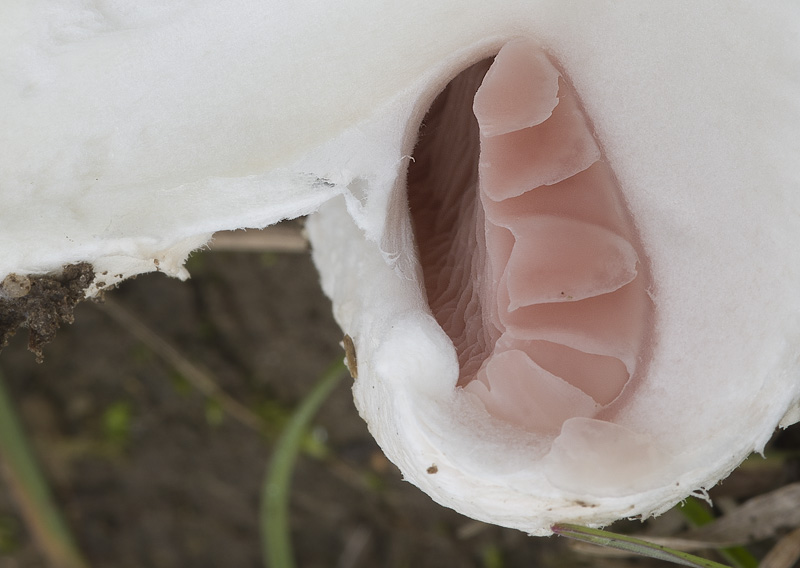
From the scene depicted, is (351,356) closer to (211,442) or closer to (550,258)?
(550,258)

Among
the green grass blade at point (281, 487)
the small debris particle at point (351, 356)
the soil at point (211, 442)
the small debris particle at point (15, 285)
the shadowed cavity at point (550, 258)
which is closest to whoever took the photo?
the shadowed cavity at point (550, 258)

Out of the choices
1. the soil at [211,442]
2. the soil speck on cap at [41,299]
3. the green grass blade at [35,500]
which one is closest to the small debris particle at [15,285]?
the soil speck on cap at [41,299]

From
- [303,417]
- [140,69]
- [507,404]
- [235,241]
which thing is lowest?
[303,417]

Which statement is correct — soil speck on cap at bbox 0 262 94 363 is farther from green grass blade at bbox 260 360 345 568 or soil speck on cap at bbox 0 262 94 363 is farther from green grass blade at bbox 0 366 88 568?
green grass blade at bbox 0 366 88 568

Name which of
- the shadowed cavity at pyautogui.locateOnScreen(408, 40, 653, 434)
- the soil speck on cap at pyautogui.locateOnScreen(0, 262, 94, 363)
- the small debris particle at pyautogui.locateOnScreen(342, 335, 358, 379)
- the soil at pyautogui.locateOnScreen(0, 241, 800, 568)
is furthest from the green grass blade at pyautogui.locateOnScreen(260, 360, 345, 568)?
the shadowed cavity at pyautogui.locateOnScreen(408, 40, 653, 434)

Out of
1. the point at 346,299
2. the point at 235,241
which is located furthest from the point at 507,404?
the point at 235,241

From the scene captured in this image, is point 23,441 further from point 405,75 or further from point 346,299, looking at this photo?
point 405,75

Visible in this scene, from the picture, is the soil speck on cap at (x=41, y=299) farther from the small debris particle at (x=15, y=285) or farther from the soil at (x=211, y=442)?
the soil at (x=211, y=442)
